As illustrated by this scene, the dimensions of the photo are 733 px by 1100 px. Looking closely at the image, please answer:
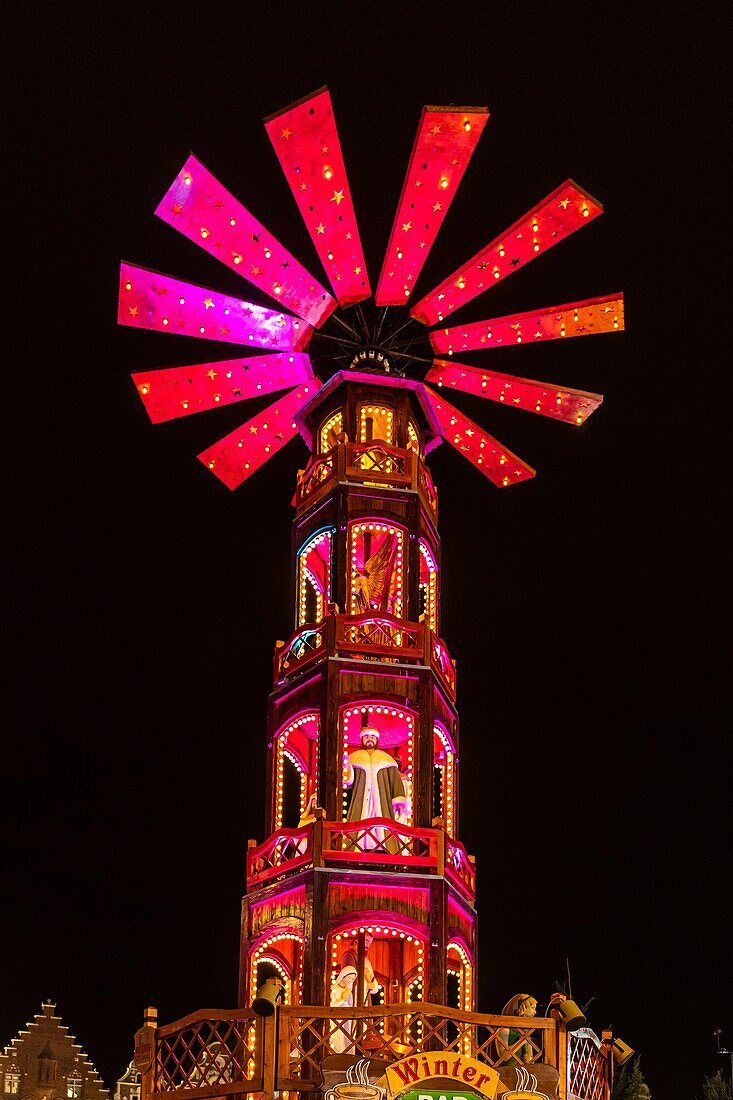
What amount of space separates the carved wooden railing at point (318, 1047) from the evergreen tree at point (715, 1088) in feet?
75.3

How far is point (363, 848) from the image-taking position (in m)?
21.5

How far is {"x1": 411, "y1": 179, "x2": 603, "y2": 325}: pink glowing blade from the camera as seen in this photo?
24.3m

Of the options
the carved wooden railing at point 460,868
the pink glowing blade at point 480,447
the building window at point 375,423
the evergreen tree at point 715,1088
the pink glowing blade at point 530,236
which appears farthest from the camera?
the evergreen tree at point 715,1088

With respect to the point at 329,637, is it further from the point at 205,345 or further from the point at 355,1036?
the point at 205,345

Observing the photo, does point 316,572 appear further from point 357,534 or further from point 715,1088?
point 715,1088

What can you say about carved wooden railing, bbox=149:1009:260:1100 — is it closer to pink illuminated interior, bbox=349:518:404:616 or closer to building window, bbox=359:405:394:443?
pink illuminated interior, bbox=349:518:404:616

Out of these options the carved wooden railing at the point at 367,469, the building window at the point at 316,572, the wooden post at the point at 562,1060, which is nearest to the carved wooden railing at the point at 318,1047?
the wooden post at the point at 562,1060

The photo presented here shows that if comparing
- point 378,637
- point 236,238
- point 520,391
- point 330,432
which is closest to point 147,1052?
point 378,637

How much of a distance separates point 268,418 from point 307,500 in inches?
78.6

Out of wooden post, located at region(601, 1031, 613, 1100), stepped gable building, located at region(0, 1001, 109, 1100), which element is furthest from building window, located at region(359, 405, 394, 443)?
stepped gable building, located at region(0, 1001, 109, 1100)

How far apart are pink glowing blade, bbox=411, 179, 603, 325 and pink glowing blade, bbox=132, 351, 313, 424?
9.82 feet

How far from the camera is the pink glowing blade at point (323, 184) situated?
75.8 ft

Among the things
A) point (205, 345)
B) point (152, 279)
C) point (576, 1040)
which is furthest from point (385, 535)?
point (205, 345)

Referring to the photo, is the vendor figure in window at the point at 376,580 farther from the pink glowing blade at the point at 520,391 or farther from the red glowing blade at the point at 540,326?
the red glowing blade at the point at 540,326
